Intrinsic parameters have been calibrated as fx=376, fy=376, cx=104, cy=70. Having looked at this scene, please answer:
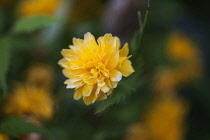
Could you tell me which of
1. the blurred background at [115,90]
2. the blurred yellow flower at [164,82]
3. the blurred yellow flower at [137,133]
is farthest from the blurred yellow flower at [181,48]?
the blurred yellow flower at [137,133]

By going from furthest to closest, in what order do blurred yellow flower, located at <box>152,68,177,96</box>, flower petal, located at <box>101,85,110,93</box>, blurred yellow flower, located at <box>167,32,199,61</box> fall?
1. blurred yellow flower, located at <box>167,32,199,61</box>
2. blurred yellow flower, located at <box>152,68,177,96</box>
3. flower petal, located at <box>101,85,110,93</box>

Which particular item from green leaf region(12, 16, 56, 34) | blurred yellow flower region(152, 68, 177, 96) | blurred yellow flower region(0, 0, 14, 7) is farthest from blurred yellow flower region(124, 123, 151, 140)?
blurred yellow flower region(0, 0, 14, 7)

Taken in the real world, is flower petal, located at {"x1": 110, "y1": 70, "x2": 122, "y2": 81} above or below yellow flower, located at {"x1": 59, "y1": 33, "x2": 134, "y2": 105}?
below

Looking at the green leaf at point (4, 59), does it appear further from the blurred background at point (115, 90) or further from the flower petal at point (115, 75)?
the flower petal at point (115, 75)

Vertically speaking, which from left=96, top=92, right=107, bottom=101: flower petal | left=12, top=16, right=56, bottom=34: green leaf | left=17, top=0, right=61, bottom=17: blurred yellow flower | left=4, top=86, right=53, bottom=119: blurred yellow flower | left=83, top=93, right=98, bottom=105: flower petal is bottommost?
left=96, top=92, right=107, bottom=101: flower petal

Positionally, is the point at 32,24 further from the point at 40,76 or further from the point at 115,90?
the point at 115,90

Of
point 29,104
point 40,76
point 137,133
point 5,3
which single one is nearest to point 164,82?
point 137,133

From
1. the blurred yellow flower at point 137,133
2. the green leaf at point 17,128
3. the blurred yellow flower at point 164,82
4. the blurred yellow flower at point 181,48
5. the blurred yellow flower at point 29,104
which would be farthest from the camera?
the blurred yellow flower at point 181,48

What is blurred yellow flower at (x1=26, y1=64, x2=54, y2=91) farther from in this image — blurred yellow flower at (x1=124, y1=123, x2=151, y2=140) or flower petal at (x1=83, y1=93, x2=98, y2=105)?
flower petal at (x1=83, y1=93, x2=98, y2=105)

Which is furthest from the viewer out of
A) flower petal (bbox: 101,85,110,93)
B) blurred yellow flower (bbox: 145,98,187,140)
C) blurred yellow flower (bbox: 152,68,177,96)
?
blurred yellow flower (bbox: 152,68,177,96)
